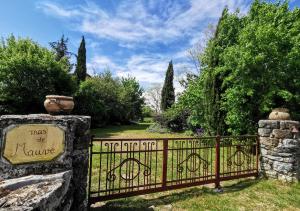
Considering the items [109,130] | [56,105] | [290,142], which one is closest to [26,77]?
[109,130]

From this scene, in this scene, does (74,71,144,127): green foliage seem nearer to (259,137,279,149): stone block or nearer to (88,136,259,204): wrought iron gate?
(88,136,259,204): wrought iron gate

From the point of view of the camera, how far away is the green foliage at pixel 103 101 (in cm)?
1708

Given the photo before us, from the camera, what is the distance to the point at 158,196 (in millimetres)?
4484

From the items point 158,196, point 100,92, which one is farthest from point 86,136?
point 100,92

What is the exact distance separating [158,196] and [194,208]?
2.64 ft

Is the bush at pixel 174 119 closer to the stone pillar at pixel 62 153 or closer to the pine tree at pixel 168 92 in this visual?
the pine tree at pixel 168 92

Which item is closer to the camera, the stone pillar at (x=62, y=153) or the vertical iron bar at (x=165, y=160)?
the stone pillar at (x=62, y=153)

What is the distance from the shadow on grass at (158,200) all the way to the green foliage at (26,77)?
11.2 meters

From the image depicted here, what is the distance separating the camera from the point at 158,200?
427 cm

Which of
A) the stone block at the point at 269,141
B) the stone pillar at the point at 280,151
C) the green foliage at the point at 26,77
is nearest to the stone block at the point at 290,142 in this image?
the stone pillar at the point at 280,151

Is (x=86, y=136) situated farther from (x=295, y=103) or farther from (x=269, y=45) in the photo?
(x=295, y=103)

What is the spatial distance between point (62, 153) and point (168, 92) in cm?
1997

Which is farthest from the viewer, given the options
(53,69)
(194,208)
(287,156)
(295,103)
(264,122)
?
(53,69)

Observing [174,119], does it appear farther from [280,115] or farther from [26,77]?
[280,115]
